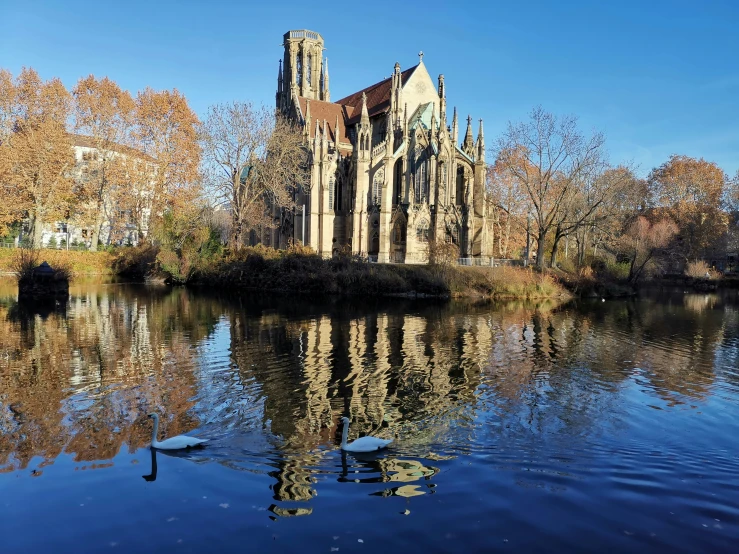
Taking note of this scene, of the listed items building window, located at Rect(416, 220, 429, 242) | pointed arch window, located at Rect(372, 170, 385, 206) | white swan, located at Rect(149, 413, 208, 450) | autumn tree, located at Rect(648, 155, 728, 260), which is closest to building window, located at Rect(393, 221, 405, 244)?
building window, located at Rect(416, 220, 429, 242)

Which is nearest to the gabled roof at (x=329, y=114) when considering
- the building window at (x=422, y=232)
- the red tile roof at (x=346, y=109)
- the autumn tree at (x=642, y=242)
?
the red tile roof at (x=346, y=109)

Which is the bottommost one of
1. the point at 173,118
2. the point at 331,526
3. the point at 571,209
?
the point at 331,526

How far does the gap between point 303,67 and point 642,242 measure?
4499cm

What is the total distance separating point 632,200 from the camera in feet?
227

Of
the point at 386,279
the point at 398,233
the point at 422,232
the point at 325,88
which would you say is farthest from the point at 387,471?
the point at 325,88

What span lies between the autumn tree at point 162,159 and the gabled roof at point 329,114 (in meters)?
13.5

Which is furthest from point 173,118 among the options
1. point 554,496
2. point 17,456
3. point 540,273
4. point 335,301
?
point 554,496

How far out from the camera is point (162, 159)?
52.5 metres

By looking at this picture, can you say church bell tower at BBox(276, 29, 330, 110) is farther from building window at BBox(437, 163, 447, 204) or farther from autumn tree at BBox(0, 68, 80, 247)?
autumn tree at BBox(0, 68, 80, 247)

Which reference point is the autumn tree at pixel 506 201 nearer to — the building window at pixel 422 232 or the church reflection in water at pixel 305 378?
the building window at pixel 422 232

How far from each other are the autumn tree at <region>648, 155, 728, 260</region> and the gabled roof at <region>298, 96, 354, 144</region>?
43791 millimetres

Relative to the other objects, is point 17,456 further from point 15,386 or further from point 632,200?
point 632,200

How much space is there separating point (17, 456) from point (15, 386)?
15.2ft

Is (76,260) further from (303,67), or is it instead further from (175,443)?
(175,443)
